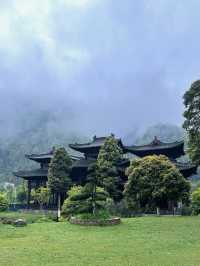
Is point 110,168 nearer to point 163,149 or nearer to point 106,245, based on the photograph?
point 163,149

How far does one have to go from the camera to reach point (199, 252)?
61.9 ft

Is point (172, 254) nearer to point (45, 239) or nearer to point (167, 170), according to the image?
point (45, 239)

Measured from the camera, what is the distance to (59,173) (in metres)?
60.4

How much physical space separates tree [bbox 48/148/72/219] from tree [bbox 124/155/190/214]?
1802 cm

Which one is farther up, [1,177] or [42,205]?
[1,177]

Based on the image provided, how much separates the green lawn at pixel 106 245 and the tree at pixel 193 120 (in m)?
6.86

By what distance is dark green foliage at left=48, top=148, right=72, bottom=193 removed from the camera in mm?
60062

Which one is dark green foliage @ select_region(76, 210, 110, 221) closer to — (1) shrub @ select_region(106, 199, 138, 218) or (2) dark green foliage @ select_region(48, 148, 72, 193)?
(1) shrub @ select_region(106, 199, 138, 218)

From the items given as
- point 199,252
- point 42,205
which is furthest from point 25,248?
point 42,205

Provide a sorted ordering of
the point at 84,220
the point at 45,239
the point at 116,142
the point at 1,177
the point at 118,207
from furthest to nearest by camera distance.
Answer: the point at 1,177, the point at 116,142, the point at 118,207, the point at 84,220, the point at 45,239

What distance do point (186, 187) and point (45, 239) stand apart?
1973cm

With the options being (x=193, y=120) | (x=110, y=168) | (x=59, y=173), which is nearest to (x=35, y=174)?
(x=59, y=173)

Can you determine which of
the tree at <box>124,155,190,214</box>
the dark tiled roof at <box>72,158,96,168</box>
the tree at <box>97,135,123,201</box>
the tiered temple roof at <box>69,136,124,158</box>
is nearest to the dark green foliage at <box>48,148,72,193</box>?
the dark tiled roof at <box>72,158,96,168</box>

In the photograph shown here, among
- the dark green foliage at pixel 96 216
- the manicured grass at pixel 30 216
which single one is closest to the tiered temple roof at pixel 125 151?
the manicured grass at pixel 30 216
